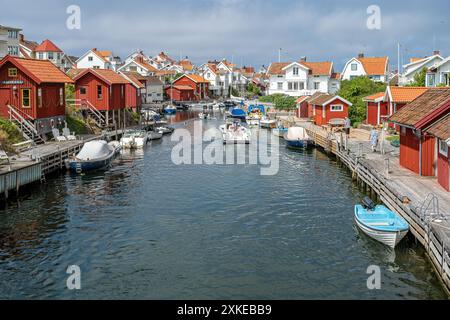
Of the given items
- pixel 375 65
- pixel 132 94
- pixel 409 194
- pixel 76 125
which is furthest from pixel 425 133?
pixel 375 65

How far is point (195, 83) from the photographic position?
150875mm

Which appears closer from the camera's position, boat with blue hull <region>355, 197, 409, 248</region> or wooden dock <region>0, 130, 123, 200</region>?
boat with blue hull <region>355, 197, 409, 248</region>

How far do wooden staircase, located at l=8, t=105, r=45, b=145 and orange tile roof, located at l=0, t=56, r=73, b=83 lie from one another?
3.12 metres

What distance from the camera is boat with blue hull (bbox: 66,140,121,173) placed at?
4072 centimetres

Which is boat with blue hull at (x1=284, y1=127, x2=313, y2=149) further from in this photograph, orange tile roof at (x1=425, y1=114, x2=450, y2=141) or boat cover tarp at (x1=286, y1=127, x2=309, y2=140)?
orange tile roof at (x1=425, y1=114, x2=450, y2=141)

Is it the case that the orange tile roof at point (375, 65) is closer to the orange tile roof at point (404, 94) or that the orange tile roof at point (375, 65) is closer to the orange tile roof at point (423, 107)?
the orange tile roof at point (404, 94)

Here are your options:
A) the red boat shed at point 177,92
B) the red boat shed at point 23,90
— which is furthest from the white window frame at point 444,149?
the red boat shed at point 177,92

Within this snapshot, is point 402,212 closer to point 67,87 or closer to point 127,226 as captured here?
point 127,226

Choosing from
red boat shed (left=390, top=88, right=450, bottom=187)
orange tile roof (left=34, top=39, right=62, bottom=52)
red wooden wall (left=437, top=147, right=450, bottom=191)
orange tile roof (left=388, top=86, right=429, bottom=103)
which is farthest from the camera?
orange tile roof (left=34, top=39, right=62, bottom=52)

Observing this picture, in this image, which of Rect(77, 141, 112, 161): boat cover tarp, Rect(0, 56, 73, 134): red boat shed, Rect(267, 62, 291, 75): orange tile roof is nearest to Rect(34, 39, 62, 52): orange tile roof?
Rect(267, 62, 291, 75): orange tile roof

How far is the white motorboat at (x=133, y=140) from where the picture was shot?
5609 cm

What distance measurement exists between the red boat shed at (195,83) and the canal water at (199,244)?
113 metres

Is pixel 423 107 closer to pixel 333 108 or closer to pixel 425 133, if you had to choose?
pixel 425 133

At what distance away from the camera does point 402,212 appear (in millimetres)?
24406
